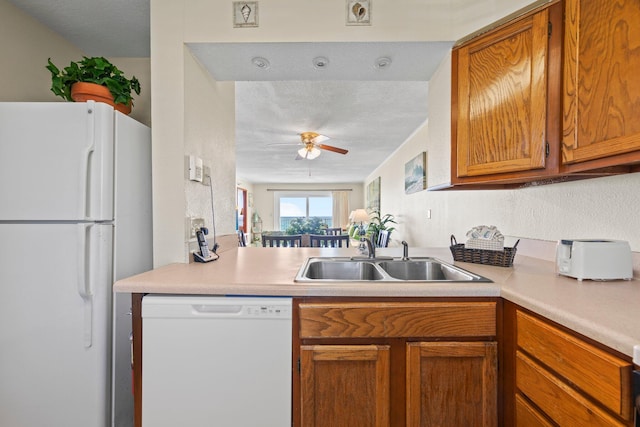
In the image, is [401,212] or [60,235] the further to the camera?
[401,212]

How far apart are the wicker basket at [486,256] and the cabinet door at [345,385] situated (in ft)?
2.43

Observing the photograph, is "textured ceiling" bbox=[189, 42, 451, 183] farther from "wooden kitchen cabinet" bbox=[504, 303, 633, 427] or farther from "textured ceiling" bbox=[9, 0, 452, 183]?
"wooden kitchen cabinet" bbox=[504, 303, 633, 427]

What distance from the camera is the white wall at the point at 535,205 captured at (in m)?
1.11

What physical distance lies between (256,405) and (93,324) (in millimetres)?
787

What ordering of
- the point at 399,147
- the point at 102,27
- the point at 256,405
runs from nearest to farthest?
the point at 256,405 → the point at 102,27 → the point at 399,147

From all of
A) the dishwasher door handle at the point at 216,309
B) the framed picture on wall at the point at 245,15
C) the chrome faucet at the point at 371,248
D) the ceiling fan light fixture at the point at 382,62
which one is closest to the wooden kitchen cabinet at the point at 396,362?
the dishwasher door handle at the point at 216,309

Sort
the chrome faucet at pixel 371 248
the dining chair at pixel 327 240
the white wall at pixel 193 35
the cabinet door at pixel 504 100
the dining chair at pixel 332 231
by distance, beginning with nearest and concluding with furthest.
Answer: the cabinet door at pixel 504 100 → the white wall at pixel 193 35 → the chrome faucet at pixel 371 248 → the dining chair at pixel 327 240 → the dining chair at pixel 332 231

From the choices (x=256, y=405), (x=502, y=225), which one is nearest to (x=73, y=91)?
(x=256, y=405)

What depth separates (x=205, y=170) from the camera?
1672mm

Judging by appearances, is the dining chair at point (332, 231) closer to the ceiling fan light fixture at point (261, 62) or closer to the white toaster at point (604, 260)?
the ceiling fan light fixture at point (261, 62)

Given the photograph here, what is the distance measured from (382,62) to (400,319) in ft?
4.50

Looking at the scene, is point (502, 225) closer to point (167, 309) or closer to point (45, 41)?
point (167, 309)

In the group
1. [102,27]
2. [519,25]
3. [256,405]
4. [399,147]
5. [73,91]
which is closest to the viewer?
[256,405]

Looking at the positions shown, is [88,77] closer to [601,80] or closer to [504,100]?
[504,100]
